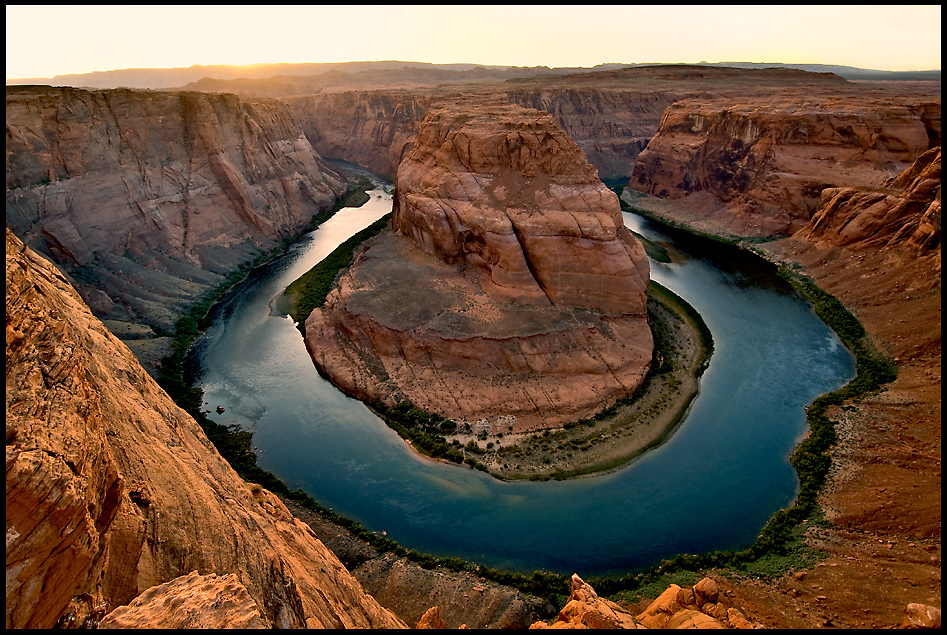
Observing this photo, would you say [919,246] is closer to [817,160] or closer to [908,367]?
[908,367]

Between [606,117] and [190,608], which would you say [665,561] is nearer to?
[190,608]

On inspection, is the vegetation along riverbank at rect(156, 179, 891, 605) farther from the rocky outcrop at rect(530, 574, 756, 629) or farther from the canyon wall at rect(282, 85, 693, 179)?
the canyon wall at rect(282, 85, 693, 179)

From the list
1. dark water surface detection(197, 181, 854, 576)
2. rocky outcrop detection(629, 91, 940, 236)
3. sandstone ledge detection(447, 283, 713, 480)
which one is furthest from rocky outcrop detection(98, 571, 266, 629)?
rocky outcrop detection(629, 91, 940, 236)

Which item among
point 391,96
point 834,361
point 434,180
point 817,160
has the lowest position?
point 834,361

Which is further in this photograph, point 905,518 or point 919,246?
point 919,246

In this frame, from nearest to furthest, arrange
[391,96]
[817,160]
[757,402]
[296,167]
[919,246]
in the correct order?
[757,402]
[919,246]
[817,160]
[296,167]
[391,96]

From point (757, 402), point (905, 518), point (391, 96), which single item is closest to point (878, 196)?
point (757, 402)
